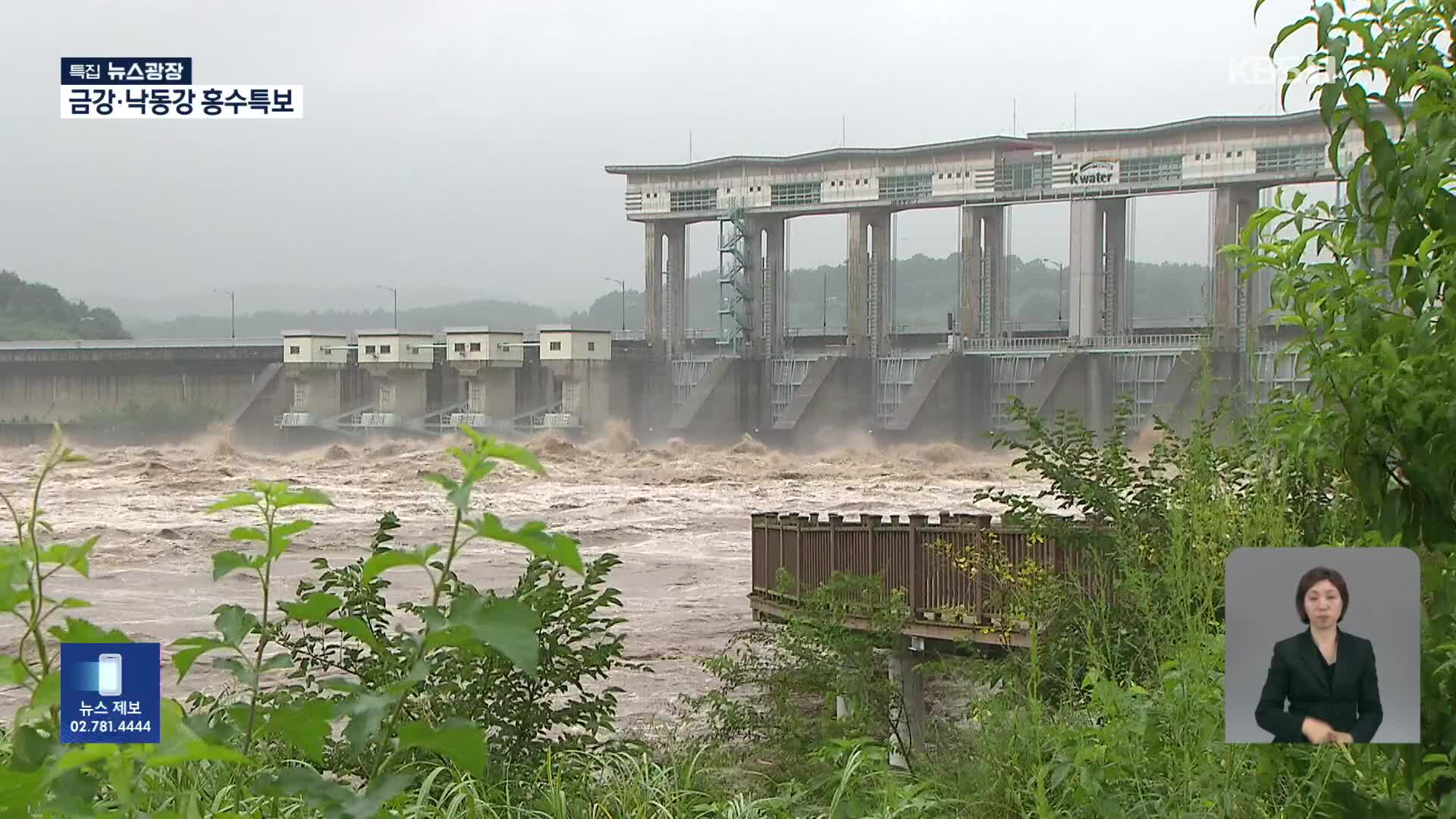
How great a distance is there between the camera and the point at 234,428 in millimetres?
35500

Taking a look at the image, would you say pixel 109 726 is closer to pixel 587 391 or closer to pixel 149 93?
pixel 149 93

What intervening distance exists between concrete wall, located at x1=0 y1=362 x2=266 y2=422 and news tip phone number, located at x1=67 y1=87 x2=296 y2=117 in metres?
28.5

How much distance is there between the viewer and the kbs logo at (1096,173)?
124 ft

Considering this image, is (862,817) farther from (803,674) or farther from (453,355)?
(453,355)

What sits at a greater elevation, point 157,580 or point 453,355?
point 453,355

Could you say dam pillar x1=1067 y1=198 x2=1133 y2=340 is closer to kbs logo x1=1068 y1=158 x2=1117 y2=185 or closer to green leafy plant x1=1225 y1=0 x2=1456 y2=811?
kbs logo x1=1068 y1=158 x2=1117 y2=185

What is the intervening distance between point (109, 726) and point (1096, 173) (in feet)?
128

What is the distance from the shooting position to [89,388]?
1344 inches

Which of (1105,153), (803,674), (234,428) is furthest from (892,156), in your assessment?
(803,674)

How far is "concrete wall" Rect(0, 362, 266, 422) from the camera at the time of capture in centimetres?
3384

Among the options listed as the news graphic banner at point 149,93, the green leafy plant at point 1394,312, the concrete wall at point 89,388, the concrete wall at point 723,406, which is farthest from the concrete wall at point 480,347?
the green leafy plant at point 1394,312

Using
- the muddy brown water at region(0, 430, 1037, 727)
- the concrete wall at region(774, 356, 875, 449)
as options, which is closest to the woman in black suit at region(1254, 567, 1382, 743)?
the muddy brown water at region(0, 430, 1037, 727)

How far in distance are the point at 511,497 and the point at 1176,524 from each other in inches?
1189

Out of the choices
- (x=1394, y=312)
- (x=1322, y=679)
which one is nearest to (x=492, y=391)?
(x=1394, y=312)
